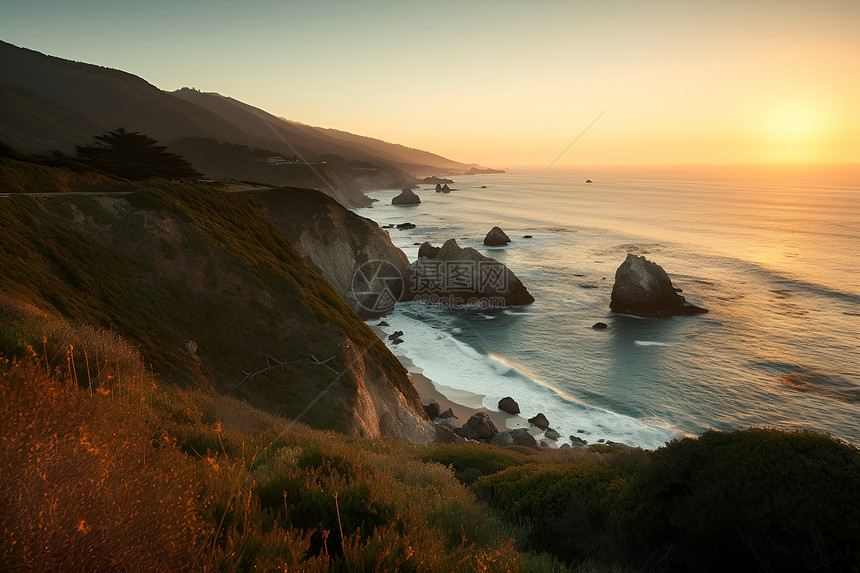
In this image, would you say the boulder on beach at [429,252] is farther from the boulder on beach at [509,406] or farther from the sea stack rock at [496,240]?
the boulder on beach at [509,406]

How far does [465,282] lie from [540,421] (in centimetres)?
2913

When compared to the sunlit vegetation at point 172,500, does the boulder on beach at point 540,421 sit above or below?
below

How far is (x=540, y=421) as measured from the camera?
100 feet

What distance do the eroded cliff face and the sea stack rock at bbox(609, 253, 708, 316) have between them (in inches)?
1075

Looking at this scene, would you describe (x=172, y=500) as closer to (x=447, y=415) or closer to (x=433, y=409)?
(x=447, y=415)

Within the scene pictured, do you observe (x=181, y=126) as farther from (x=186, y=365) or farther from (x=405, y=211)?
(x=186, y=365)

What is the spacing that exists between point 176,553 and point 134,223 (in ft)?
82.4

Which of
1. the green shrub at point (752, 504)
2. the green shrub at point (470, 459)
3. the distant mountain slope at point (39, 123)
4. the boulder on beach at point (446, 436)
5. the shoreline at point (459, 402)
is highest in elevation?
the distant mountain slope at point (39, 123)

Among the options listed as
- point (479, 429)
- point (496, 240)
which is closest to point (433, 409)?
point (479, 429)

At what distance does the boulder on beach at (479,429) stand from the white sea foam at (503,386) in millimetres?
2690

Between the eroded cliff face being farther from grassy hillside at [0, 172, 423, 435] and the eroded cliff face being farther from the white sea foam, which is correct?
grassy hillside at [0, 172, 423, 435]

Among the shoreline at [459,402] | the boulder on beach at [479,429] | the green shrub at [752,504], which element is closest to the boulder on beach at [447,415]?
the shoreline at [459,402]

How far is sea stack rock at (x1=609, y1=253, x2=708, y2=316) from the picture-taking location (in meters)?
50.9

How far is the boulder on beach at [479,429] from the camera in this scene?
28250mm
